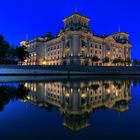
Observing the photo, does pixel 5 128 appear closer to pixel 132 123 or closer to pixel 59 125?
pixel 59 125

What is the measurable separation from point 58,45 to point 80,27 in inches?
621

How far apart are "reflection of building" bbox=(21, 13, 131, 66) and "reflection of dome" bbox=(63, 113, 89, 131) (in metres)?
81.9

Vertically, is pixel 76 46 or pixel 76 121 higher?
pixel 76 46

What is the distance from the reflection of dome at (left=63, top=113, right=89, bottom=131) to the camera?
8.05 meters

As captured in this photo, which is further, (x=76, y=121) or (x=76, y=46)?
(x=76, y=46)

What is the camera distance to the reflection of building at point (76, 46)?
9356cm

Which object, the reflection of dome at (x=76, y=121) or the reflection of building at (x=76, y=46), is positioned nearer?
the reflection of dome at (x=76, y=121)

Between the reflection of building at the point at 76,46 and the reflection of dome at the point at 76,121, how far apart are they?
81.9 meters

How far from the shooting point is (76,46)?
307ft

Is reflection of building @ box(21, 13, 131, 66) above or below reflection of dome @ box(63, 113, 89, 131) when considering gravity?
above

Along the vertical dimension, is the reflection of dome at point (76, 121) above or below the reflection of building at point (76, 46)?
below

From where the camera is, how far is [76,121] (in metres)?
8.86

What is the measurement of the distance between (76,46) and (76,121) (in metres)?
85.5

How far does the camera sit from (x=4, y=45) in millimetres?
72750
